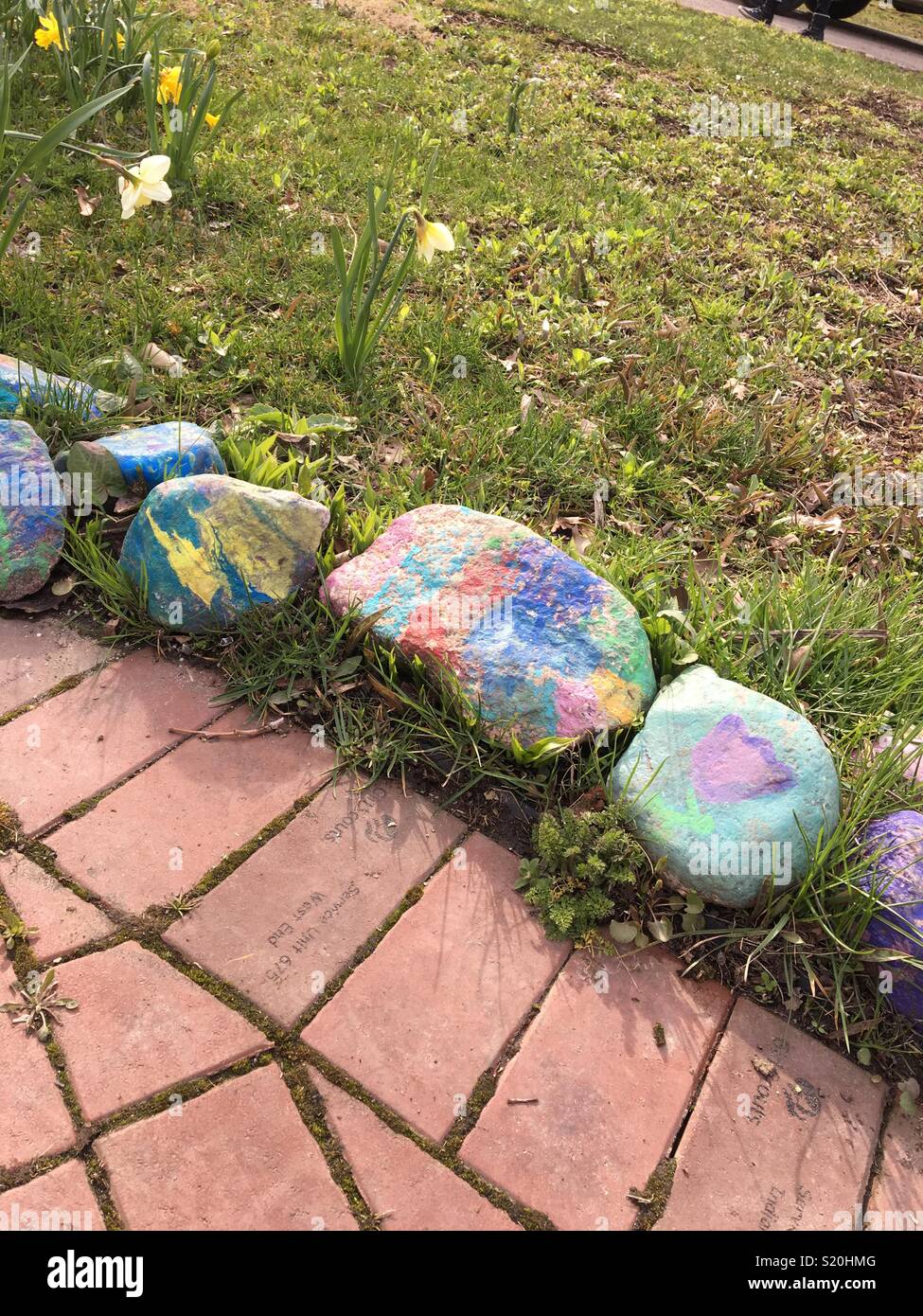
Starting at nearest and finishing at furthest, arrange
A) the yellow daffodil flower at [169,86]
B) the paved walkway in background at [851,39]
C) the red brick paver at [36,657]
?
the red brick paver at [36,657]
the yellow daffodil flower at [169,86]
the paved walkway in background at [851,39]

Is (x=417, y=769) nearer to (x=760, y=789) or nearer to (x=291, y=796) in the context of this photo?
(x=291, y=796)

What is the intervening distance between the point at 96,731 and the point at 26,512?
64 cm

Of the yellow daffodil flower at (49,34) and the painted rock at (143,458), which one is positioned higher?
the yellow daffodil flower at (49,34)

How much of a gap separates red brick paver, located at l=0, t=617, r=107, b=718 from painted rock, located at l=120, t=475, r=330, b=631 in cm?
19

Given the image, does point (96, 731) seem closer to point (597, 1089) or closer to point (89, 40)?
point (597, 1089)

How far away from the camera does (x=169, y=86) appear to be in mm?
3566

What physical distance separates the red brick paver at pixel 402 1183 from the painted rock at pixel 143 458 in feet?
5.36

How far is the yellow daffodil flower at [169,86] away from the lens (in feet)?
11.6

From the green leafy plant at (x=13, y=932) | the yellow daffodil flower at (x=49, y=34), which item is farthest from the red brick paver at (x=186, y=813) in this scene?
the yellow daffodil flower at (x=49, y=34)

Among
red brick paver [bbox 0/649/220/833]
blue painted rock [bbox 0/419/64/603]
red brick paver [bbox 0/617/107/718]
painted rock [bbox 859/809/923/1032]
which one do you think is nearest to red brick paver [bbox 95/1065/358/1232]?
red brick paver [bbox 0/649/220/833]

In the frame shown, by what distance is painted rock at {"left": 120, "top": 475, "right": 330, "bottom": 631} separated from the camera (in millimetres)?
2264

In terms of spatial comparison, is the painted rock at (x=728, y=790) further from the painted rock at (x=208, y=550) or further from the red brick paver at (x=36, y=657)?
the red brick paver at (x=36, y=657)

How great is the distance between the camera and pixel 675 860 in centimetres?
195

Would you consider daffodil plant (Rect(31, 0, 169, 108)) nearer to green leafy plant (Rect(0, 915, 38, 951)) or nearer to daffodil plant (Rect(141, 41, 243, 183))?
Result: daffodil plant (Rect(141, 41, 243, 183))
